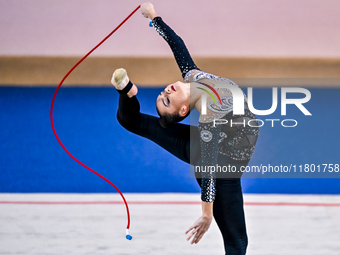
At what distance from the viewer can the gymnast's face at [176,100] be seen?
1.33 metres

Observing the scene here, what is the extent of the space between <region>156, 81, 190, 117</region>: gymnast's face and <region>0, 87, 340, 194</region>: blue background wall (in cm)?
119

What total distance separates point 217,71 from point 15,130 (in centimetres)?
157

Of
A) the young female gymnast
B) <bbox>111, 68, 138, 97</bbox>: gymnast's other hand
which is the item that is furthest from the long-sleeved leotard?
<bbox>111, 68, 138, 97</bbox>: gymnast's other hand

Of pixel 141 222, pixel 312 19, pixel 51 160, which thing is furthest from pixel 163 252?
pixel 312 19

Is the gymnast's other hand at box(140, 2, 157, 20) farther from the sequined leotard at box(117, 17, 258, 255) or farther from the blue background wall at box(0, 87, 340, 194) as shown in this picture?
the blue background wall at box(0, 87, 340, 194)

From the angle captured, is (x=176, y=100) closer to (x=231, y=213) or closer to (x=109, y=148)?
(x=231, y=213)

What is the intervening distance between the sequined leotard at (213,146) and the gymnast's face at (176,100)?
0.09m

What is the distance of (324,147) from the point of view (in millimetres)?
2689

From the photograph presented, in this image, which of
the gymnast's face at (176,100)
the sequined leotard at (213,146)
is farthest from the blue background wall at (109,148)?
the gymnast's face at (176,100)

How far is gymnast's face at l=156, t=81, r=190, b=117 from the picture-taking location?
1328 mm

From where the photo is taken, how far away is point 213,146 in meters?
1.21

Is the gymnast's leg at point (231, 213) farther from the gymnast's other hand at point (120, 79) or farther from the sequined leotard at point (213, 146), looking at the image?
the gymnast's other hand at point (120, 79)

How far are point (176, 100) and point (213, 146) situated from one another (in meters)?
0.22

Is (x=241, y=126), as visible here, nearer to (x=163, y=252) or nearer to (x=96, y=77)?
(x=163, y=252)
